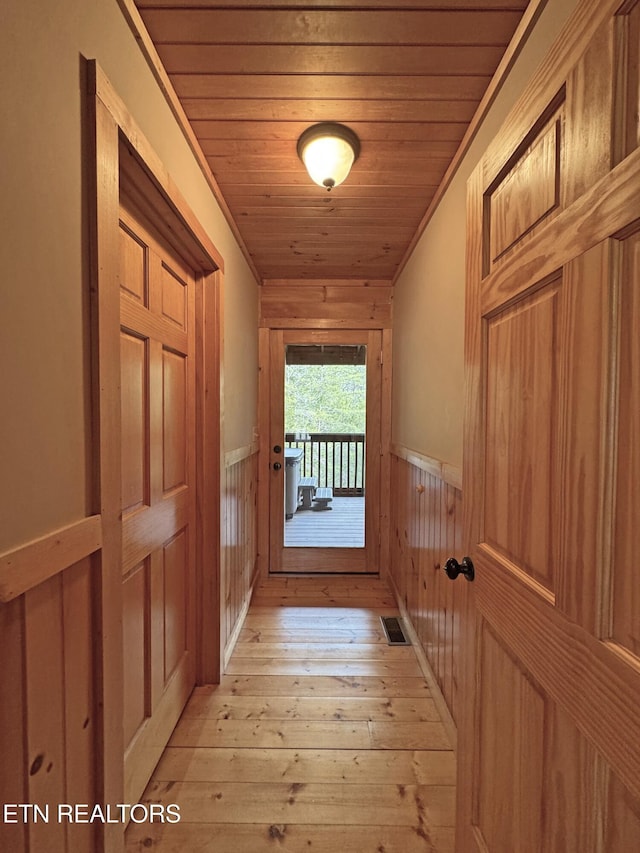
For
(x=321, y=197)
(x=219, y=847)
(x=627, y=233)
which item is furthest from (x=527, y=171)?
(x=219, y=847)

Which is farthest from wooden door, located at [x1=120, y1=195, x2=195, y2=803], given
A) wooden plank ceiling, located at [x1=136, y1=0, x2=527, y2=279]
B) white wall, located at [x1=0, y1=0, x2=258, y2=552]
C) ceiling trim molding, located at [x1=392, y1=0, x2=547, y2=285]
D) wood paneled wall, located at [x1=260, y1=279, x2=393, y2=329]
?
wood paneled wall, located at [x1=260, y1=279, x2=393, y2=329]

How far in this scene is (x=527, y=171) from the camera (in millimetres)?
758

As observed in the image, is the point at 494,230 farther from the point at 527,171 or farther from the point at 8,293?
the point at 8,293

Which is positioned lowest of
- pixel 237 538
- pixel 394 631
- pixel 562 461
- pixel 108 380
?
pixel 394 631

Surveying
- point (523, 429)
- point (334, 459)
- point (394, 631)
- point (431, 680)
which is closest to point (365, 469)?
point (334, 459)

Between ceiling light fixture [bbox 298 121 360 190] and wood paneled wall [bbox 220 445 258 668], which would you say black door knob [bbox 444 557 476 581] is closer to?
wood paneled wall [bbox 220 445 258 668]

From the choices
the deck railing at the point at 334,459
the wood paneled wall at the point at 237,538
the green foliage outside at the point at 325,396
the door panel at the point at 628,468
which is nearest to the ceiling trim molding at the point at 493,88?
the door panel at the point at 628,468

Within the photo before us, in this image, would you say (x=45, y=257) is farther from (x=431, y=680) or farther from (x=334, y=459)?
(x=334, y=459)

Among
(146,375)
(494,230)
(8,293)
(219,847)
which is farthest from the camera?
(146,375)

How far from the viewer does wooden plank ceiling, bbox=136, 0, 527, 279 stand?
0.99 metres

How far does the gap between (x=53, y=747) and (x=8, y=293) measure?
85cm

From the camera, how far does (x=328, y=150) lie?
1388mm

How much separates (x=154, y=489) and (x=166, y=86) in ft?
4.26

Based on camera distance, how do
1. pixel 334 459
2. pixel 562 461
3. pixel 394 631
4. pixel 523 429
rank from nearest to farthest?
pixel 562 461
pixel 523 429
pixel 394 631
pixel 334 459
